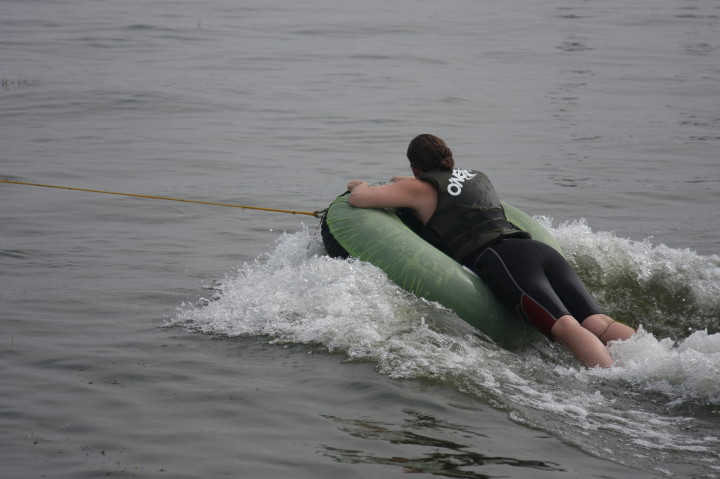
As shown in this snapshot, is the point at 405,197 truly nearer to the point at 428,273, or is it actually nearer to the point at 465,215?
the point at 465,215

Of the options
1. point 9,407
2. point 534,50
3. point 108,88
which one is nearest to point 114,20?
point 108,88

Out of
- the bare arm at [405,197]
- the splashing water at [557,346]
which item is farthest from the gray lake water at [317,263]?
the bare arm at [405,197]

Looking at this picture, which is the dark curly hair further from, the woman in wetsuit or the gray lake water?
the gray lake water

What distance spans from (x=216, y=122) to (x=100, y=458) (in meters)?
10.1

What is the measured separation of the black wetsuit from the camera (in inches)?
222

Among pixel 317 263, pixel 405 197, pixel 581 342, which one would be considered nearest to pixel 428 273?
pixel 405 197

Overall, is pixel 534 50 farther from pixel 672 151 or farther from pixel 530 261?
pixel 530 261

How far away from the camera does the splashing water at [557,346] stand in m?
4.41

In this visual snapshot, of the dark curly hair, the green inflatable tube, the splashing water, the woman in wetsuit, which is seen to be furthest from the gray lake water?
the dark curly hair

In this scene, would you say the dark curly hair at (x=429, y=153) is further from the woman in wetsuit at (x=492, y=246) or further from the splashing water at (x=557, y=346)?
the splashing water at (x=557, y=346)

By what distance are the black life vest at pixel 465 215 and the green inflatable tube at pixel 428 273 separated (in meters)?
0.13

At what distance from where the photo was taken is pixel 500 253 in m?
5.85

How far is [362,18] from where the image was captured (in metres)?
24.1

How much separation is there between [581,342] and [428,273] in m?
1.03
